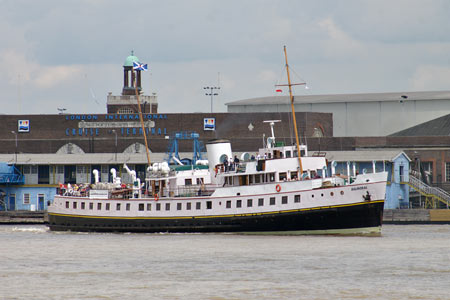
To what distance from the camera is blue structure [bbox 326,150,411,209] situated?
4291 inches

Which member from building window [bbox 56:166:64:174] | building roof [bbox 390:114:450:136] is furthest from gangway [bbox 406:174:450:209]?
building window [bbox 56:166:64:174]

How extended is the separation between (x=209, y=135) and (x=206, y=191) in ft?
193

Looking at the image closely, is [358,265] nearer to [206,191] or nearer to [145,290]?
[145,290]

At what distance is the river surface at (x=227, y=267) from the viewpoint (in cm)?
4378

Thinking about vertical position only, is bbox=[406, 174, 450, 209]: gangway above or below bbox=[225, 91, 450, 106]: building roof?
below

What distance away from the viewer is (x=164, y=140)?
131750 millimetres

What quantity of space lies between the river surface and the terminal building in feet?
138

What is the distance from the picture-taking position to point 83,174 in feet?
391

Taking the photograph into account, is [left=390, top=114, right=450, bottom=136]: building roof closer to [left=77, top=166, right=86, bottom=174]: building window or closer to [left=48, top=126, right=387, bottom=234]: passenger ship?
[left=77, top=166, right=86, bottom=174]: building window

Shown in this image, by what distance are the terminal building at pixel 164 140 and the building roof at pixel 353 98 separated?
1.12 ft

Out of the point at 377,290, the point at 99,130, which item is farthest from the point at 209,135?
the point at 377,290

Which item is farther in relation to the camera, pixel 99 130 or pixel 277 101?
pixel 277 101

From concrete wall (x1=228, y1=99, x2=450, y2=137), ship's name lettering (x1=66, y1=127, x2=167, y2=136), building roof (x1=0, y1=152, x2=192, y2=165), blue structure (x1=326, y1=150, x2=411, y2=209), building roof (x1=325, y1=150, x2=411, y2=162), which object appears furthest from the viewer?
concrete wall (x1=228, y1=99, x2=450, y2=137)

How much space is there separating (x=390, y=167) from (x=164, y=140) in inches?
1287
